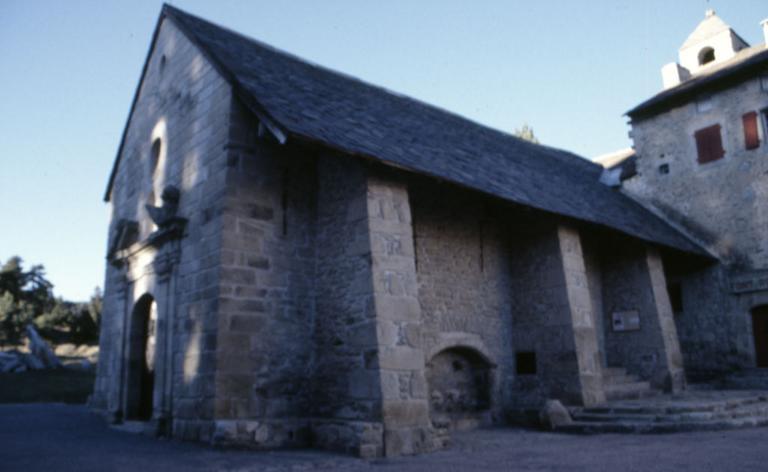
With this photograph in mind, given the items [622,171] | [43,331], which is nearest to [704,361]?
[622,171]

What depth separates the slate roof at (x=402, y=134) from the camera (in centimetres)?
742

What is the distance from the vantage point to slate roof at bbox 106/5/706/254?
292 inches

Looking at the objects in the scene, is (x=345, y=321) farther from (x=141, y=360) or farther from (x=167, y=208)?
(x=141, y=360)

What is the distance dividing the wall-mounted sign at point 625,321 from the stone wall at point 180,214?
8973mm

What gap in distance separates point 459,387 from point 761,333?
8157mm

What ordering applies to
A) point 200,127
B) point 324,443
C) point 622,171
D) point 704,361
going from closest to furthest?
point 324,443, point 200,127, point 704,361, point 622,171

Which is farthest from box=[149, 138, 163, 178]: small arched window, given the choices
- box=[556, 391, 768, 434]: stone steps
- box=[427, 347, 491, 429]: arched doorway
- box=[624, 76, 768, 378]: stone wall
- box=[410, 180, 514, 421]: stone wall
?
box=[624, 76, 768, 378]: stone wall

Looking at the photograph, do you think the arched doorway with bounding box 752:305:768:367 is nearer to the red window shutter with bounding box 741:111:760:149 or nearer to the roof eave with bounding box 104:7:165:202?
the red window shutter with bounding box 741:111:760:149

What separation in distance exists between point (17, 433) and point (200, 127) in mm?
4929

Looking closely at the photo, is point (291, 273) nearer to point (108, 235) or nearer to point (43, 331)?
point (108, 235)

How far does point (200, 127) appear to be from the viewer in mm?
8578

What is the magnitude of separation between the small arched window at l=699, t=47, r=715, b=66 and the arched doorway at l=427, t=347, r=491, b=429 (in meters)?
12.2

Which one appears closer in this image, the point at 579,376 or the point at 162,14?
the point at 579,376

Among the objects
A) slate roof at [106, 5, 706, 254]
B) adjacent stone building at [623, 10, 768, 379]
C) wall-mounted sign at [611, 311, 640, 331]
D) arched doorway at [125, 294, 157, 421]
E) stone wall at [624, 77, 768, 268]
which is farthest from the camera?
stone wall at [624, 77, 768, 268]
